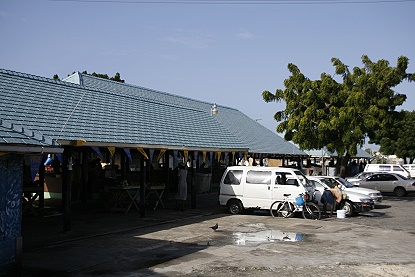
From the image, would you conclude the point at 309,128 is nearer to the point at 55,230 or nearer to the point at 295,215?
the point at 295,215

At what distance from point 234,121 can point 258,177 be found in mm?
20024

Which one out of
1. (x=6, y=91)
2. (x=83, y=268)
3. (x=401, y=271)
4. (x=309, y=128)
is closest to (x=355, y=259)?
(x=401, y=271)

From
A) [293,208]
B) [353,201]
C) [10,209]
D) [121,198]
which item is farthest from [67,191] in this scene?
[353,201]

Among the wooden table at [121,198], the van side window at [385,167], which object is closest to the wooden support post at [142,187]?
the wooden table at [121,198]

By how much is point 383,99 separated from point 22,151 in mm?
22917

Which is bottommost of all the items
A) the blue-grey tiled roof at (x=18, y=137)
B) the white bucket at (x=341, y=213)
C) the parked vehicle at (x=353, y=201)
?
the white bucket at (x=341, y=213)

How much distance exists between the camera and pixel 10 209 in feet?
29.2

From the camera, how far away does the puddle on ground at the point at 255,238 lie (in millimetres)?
12562

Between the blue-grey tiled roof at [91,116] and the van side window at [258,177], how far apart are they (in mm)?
2508

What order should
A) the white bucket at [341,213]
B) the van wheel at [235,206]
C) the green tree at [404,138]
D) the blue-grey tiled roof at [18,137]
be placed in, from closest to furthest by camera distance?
1. the blue-grey tiled roof at [18,137]
2. the white bucket at [341,213]
3. the van wheel at [235,206]
4. the green tree at [404,138]

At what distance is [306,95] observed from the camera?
27.1 meters

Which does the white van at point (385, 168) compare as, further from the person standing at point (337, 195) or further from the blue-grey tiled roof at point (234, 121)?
the person standing at point (337, 195)

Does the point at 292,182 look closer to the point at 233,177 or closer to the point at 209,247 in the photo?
the point at 233,177

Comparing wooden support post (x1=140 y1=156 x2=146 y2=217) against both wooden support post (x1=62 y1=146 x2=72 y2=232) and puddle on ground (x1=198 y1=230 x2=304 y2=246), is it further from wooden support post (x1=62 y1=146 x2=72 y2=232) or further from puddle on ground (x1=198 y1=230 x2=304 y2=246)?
puddle on ground (x1=198 y1=230 x2=304 y2=246)
